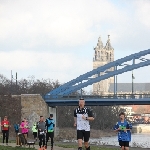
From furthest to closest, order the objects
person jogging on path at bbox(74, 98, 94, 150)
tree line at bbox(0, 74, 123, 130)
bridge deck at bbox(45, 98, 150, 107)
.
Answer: tree line at bbox(0, 74, 123, 130) → bridge deck at bbox(45, 98, 150, 107) → person jogging on path at bbox(74, 98, 94, 150)

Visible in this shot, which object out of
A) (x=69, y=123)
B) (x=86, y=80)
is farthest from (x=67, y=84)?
(x=69, y=123)

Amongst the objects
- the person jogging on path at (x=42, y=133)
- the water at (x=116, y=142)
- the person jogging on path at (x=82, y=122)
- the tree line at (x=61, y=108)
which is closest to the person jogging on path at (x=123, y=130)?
the person jogging on path at (x=82, y=122)

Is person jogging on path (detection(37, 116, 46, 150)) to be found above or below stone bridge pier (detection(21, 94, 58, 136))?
below

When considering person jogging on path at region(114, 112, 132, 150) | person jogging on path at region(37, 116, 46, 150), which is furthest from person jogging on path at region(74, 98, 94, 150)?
person jogging on path at region(37, 116, 46, 150)

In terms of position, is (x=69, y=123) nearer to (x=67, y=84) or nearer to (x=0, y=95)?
(x=67, y=84)

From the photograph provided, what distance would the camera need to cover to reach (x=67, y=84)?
81.1 meters

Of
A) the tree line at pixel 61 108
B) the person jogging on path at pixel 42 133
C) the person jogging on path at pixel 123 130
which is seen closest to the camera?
the person jogging on path at pixel 123 130

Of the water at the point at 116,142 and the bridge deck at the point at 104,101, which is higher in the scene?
the bridge deck at the point at 104,101

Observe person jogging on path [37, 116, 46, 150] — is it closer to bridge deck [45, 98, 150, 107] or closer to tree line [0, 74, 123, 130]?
bridge deck [45, 98, 150, 107]

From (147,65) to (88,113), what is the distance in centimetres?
6214

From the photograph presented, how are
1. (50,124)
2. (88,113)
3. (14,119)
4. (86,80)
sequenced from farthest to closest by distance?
(86,80) < (14,119) < (50,124) < (88,113)

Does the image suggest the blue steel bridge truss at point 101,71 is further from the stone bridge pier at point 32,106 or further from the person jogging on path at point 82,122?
the person jogging on path at point 82,122

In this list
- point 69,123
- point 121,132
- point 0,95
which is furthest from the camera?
point 69,123

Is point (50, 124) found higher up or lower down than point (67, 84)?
lower down
